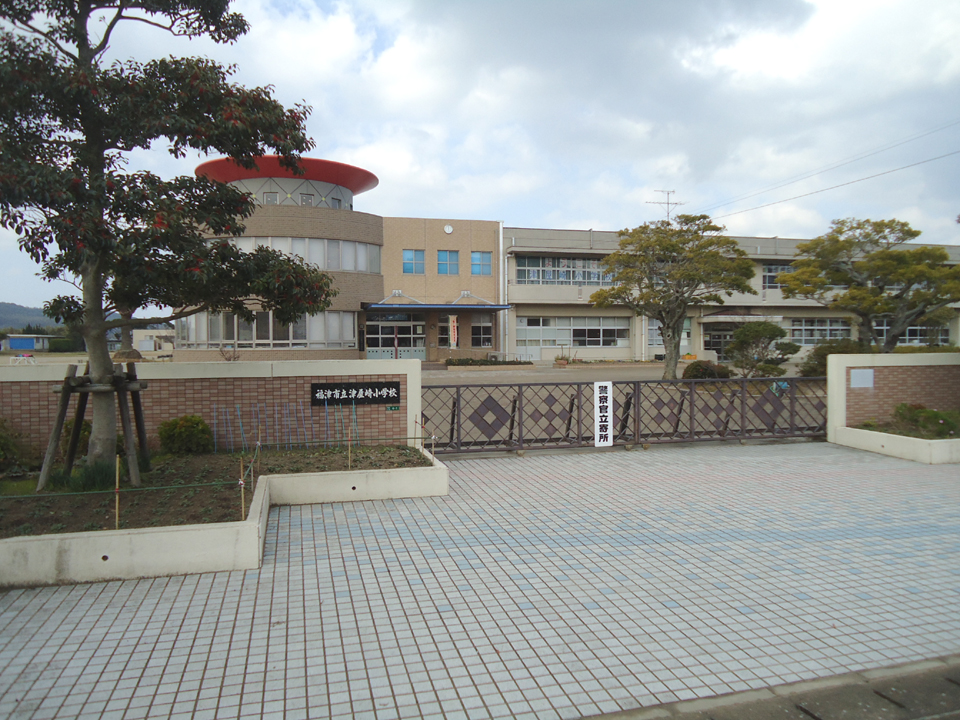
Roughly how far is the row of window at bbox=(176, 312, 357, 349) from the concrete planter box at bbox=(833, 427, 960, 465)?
19.7 meters

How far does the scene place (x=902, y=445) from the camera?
10.1 metres

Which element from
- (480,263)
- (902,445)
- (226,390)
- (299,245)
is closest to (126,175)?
(226,390)

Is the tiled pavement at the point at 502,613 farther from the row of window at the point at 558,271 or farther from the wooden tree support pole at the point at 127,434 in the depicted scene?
the row of window at the point at 558,271

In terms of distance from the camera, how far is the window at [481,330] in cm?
3500

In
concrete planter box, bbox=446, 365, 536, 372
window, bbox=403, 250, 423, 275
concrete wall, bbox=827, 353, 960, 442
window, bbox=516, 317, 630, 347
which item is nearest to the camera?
concrete wall, bbox=827, 353, 960, 442

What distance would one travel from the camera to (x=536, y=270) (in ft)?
119

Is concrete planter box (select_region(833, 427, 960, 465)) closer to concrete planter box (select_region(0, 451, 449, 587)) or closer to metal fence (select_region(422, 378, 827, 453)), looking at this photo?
metal fence (select_region(422, 378, 827, 453))

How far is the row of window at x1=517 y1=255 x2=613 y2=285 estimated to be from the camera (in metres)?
36.1

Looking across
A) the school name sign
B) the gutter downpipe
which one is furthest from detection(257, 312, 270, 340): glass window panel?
the school name sign

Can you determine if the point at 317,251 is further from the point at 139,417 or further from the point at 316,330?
the point at 139,417

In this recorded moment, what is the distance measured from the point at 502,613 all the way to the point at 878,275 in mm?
20058

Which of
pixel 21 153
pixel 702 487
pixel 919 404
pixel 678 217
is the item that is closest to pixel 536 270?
pixel 678 217

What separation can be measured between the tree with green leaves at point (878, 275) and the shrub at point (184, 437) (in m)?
18.4

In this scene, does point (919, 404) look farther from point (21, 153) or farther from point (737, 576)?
point (21, 153)
